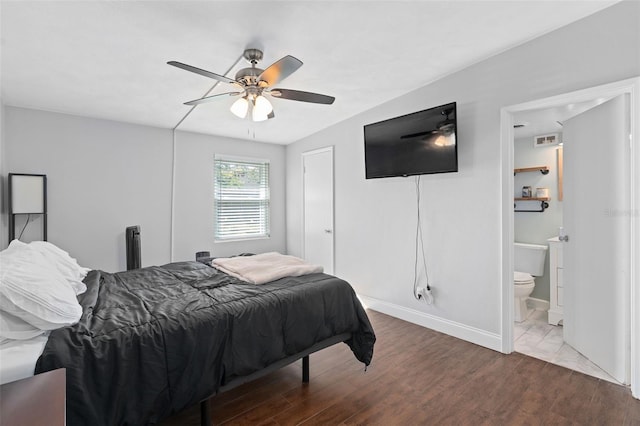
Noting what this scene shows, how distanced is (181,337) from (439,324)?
2.64m

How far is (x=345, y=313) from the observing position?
7.61 ft

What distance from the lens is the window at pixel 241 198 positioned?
189 inches

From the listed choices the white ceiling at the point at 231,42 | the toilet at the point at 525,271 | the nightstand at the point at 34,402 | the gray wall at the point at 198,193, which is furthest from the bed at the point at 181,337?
the toilet at the point at 525,271

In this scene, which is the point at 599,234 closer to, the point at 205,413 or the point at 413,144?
the point at 413,144

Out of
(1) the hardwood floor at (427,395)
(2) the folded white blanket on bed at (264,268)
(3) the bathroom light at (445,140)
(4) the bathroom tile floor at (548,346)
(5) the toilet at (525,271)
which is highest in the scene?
(3) the bathroom light at (445,140)

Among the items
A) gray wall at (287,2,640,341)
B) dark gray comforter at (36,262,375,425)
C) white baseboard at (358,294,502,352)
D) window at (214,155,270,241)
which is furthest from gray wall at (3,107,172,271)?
white baseboard at (358,294,502,352)

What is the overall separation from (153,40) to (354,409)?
9.67 ft

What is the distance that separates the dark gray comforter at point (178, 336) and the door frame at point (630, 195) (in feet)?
4.59

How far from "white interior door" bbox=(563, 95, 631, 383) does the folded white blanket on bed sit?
2.24 meters

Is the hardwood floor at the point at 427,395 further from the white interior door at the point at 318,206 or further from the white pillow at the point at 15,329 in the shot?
the white interior door at the point at 318,206

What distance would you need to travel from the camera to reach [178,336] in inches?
63.8

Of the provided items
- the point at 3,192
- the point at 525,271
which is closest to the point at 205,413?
the point at 3,192

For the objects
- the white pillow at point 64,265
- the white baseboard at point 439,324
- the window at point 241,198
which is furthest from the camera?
the window at point 241,198

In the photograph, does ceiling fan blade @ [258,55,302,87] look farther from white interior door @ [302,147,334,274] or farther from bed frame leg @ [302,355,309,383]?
white interior door @ [302,147,334,274]
